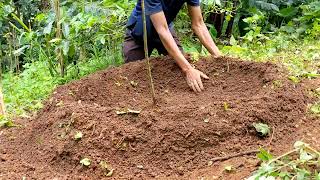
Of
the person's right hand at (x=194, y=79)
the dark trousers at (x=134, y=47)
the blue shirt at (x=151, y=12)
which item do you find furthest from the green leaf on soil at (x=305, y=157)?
the dark trousers at (x=134, y=47)

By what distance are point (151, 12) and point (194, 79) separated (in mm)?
648

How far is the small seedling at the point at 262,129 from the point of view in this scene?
2.96 m

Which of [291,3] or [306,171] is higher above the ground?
[306,171]

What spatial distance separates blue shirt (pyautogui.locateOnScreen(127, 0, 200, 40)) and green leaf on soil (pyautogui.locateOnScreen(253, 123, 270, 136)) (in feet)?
4.82

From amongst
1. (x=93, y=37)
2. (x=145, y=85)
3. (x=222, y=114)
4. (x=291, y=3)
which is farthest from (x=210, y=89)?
(x=291, y=3)

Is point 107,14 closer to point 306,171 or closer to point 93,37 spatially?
point 93,37

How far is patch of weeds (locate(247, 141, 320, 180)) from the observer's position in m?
2.17

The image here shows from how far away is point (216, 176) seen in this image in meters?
2.64

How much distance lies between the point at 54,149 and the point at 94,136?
10.9 inches

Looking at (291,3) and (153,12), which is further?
(291,3)

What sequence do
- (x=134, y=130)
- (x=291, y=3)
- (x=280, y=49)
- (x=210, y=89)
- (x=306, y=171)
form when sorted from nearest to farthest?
1. (x=306, y=171)
2. (x=134, y=130)
3. (x=210, y=89)
4. (x=280, y=49)
5. (x=291, y=3)

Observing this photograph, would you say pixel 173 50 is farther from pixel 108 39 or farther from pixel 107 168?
pixel 108 39

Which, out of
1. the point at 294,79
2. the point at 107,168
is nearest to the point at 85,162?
the point at 107,168

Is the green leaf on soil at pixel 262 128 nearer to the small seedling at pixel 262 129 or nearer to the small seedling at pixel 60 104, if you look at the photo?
the small seedling at pixel 262 129
